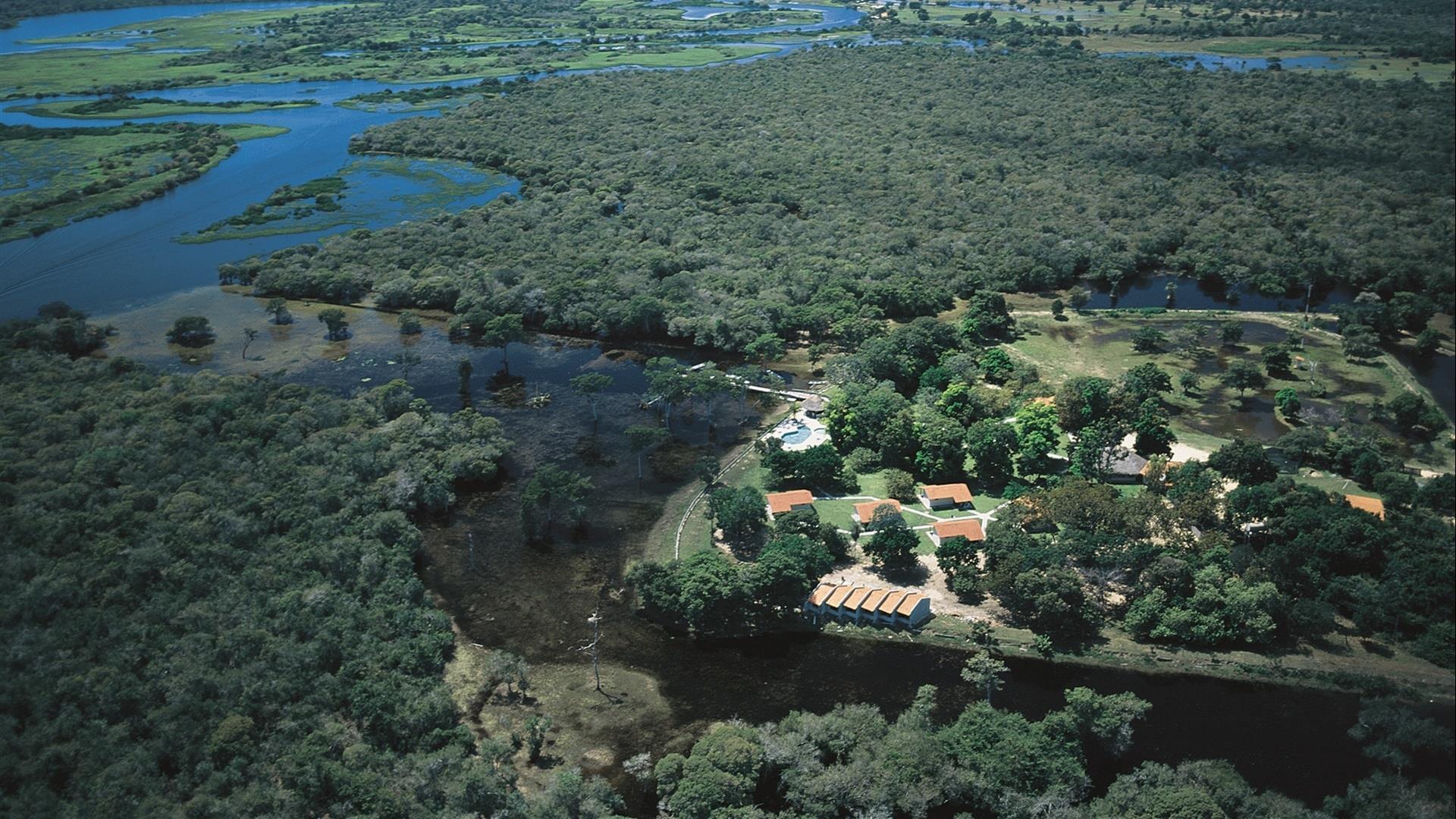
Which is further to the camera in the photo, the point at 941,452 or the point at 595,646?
the point at 941,452

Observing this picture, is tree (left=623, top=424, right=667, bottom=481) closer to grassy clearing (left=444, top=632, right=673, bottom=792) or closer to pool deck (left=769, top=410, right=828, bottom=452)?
pool deck (left=769, top=410, right=828, bottom=452)

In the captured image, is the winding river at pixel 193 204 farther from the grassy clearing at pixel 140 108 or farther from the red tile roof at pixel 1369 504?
the red tile roof at pixel 1369 504

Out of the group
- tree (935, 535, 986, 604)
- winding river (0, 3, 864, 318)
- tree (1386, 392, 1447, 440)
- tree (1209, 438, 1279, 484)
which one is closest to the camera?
tree (935, 535, 986, 604)

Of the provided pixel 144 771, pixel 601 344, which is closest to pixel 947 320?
pixel 601 344

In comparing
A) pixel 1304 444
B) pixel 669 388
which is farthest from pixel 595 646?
pixel 1304 444

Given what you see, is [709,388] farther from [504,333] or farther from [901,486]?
[504,333]

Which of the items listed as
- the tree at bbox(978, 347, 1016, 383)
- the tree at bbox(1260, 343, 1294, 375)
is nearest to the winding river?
the tree at bbox(978, 347, 1016, 383)
